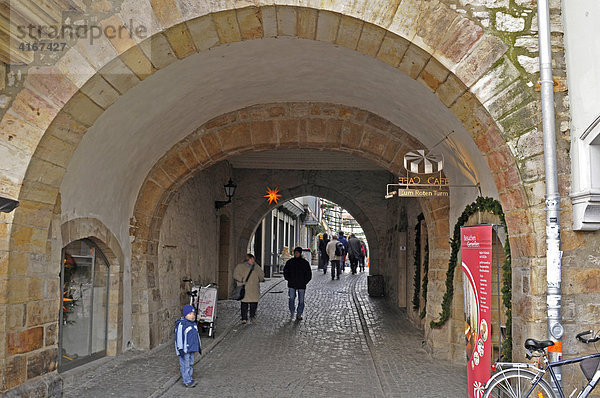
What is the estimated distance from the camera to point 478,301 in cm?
454

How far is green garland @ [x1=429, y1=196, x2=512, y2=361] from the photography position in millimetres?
4641

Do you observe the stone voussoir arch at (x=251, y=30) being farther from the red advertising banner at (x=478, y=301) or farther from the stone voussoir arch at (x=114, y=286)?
the stone voussoir arch at (x=114, y=286)

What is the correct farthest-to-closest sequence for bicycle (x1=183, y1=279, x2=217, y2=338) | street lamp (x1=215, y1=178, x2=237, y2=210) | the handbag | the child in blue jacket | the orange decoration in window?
the orange decoration in window < street lamp (x1=215, y1=178, x2=237, y2=210) < the handbag < bicycle (x1=183, y1=279, x2=217, y2=338) < the child in blue jacket

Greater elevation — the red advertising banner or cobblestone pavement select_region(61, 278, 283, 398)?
the red advertising banner

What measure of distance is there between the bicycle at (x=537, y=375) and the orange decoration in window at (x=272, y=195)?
10.6 metres

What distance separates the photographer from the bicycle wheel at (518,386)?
379cm

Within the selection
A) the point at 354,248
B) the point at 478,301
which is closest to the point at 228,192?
the point at 478,301

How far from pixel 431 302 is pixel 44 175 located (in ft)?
16.2

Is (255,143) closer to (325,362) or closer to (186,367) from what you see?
(325,362)

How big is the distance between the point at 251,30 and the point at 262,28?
0.09 metres

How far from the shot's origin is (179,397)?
202 inches

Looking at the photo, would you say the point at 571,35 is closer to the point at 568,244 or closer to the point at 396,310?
the point at 568,244

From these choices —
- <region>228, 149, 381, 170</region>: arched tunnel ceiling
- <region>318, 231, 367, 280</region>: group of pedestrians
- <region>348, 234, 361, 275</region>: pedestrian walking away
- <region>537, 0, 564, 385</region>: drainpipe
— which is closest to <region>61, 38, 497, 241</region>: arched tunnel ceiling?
<region>537, 0, 564, 385</region>: drainpipe

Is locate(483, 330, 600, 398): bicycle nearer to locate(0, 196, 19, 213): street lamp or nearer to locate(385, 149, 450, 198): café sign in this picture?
locate(385, 149, 450, 198): café sign
